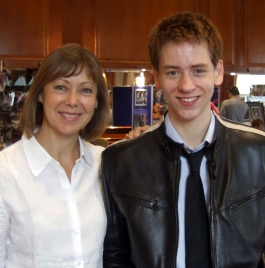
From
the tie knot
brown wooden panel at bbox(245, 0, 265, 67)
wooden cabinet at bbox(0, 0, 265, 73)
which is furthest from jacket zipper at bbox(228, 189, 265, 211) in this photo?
brown wooden panel at bbox(245, 0, 265, 67)

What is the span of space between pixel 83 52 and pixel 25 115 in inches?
12.7

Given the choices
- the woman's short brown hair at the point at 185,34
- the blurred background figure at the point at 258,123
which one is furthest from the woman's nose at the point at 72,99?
the blurred background figure at the point at 258,123

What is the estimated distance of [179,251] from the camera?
1275 mm

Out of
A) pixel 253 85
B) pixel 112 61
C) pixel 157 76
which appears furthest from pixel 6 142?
pixel 253 85

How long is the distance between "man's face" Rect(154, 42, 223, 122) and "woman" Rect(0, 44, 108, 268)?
1.02ft

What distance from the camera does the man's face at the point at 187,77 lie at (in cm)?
128

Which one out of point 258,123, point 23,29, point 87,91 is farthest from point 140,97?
point 87,91

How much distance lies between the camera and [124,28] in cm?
289

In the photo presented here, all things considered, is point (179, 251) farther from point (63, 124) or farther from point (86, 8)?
point (86, 8)

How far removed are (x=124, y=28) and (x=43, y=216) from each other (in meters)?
1.89

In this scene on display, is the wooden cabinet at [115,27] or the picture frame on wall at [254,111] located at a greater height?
the wooden cabinet at [115,27]

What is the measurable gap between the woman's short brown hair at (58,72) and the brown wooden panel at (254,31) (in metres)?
1.91

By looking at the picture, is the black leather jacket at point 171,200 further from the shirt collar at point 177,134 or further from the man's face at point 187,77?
the man's face at point 187,77

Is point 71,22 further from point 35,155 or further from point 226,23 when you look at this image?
point 35,155
